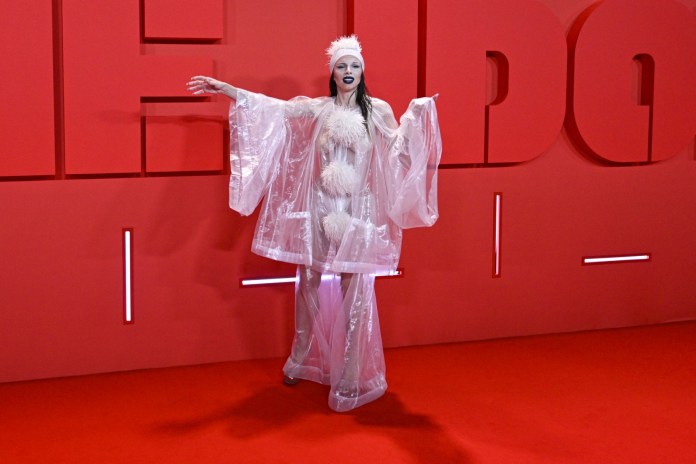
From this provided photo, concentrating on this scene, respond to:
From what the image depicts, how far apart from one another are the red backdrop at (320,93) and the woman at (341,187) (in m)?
0.39

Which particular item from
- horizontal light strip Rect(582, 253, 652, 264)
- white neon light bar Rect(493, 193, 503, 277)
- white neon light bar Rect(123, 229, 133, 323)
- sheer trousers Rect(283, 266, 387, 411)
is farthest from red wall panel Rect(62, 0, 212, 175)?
horizontal light strip Rect(582, 253, 652, 264)

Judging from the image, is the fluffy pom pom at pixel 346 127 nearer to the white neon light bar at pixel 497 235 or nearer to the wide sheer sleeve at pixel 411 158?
the wide sheer sleeve at pixel 411 158

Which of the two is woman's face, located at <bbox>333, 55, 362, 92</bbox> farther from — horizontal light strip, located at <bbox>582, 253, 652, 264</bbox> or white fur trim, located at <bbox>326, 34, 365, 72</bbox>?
horizontal light strip, located at <bbox>582, 253, 652, 264</bbox>

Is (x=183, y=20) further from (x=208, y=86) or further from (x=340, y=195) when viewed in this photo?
(x=340, y=195)

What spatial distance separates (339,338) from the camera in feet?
11.5

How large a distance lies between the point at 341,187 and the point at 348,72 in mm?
464

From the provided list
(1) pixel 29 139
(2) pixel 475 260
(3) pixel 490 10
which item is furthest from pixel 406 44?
(1) pixel 29 139

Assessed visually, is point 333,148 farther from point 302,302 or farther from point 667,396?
point 667,396

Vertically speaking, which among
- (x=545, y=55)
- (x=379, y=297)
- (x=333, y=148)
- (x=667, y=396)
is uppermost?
(x=545, y=55)

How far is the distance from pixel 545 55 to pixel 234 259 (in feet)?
6.34

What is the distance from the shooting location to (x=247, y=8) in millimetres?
3869

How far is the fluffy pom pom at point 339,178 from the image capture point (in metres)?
3.42

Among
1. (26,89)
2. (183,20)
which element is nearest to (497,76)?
(183,20)

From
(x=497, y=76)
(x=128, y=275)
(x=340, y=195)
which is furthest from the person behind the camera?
(x=497, y=76)
